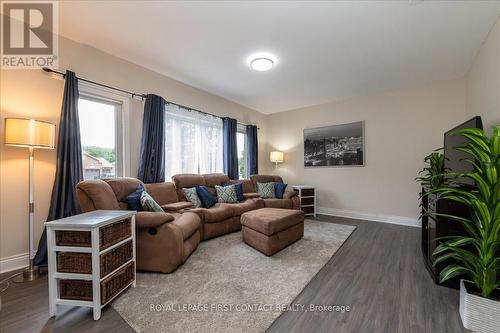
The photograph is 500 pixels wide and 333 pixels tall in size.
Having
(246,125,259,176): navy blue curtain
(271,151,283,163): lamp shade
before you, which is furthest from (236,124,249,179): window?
(271,151,283,163): lamp shade

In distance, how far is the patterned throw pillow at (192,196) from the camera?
341 centimetres

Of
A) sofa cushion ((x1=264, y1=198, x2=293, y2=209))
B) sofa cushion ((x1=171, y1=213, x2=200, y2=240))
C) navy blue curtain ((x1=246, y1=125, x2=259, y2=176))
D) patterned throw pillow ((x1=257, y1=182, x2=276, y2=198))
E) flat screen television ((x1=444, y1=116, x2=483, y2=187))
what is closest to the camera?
flat screen television ((x1=444, y1=116, x2=483, y2=187))

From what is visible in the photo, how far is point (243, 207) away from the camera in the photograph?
367 centimetres

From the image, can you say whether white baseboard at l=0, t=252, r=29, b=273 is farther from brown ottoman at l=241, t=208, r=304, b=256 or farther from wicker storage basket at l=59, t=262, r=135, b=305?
brown ottoman at l=241, t=208, r=304, b=256

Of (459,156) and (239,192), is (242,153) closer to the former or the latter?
(239,192)

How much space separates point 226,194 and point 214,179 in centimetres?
42

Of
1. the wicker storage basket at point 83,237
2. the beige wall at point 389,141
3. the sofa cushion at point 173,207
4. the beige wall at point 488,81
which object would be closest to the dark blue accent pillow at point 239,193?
the sofa cushion at point 173,207

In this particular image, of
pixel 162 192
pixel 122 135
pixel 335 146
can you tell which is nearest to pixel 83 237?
pixel 162 192

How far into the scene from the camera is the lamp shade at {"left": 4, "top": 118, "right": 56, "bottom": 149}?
2000 millimetres

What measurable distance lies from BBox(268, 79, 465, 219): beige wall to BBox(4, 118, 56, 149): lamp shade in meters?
4.90

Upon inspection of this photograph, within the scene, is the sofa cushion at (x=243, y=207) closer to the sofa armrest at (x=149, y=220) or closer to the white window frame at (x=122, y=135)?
the sofa armrest at (x=149, y=220)

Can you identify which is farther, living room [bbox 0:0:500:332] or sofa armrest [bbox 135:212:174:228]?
sofa armrest [bbox 135:212:174:228]

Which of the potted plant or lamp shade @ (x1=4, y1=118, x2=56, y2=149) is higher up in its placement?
lamp shade @ (x1=4, y1=118, x2=56, y2=149)

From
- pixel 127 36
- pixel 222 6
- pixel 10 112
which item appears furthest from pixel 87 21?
pixel 222 6
